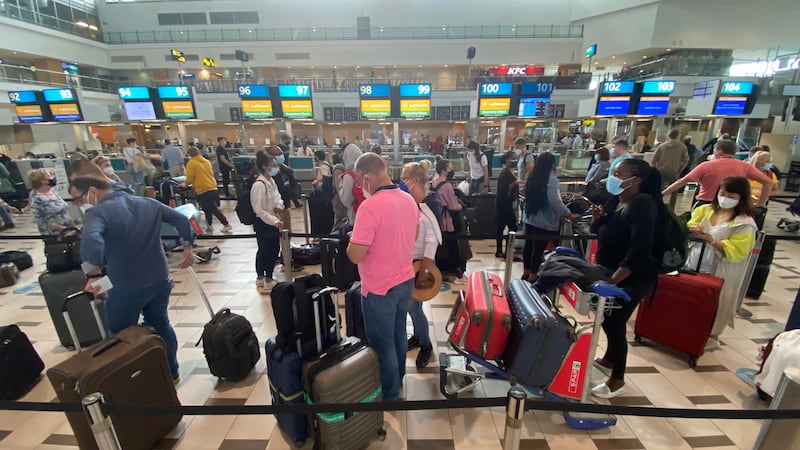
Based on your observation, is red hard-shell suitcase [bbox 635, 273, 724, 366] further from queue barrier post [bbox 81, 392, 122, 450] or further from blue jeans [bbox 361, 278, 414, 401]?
queue barrier post [bbox 81, 392, 122, 450]

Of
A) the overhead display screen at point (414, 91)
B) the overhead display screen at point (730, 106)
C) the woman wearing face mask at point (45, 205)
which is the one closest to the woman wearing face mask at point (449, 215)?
the woman wearing face mask at point (45, 205)

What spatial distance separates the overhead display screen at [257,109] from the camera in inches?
432

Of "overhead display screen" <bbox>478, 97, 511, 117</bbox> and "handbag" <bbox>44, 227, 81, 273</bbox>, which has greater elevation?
"overhead display screen" <bbox>478, 97, 511, 117</bbox>

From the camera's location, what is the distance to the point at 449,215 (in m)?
4.57

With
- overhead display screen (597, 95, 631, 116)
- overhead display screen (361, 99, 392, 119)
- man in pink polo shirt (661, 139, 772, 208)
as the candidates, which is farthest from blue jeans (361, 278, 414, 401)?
overhead display screen (597, 95, 631, 116)

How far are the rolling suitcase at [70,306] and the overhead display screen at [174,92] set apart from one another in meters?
8.95

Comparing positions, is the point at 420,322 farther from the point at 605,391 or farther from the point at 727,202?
the point at 727,202

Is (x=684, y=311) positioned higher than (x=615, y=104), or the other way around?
(x=615, y=104)

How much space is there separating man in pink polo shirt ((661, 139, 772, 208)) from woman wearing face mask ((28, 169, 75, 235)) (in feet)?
24.7

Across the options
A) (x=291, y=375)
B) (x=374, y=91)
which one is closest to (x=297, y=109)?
(x=374, y=91)

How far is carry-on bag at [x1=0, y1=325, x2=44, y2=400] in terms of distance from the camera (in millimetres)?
2832

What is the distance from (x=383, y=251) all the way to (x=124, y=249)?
6.16 ft

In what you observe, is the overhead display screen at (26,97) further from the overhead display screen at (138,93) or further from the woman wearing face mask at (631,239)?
the woman wearing face mask at (631,239)

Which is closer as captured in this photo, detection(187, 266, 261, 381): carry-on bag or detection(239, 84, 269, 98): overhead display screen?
detection(187, 266, 261, 381): carry-on bag
